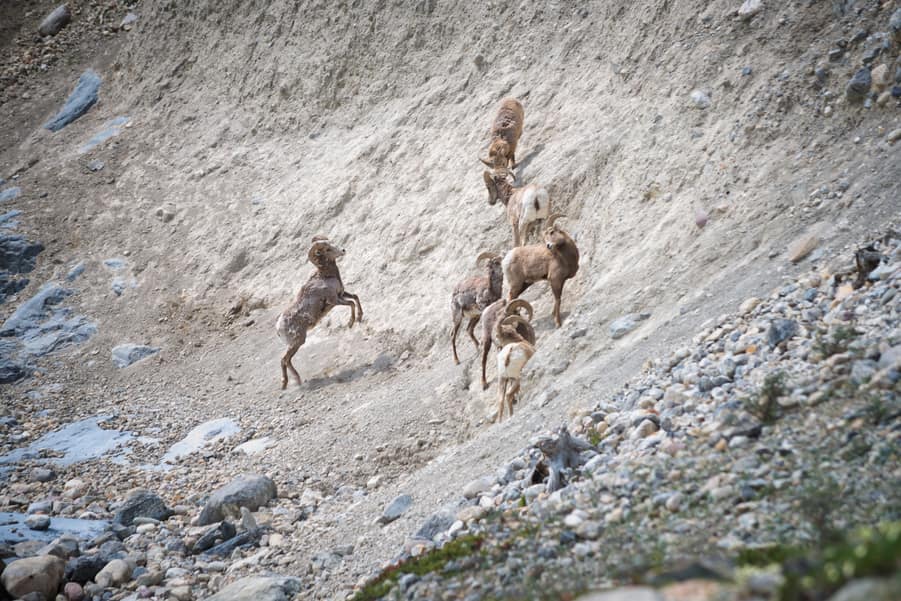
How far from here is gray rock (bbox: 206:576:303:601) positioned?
6707 mm

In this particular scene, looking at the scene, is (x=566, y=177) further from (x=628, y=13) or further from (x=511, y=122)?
(x=628, y=13)

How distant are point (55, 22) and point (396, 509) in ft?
87.5

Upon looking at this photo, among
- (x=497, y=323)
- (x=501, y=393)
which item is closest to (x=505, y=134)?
(x=497, y=323)

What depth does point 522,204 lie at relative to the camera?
11.9 meters

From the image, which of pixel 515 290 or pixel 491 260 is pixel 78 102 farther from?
pixel 515 290

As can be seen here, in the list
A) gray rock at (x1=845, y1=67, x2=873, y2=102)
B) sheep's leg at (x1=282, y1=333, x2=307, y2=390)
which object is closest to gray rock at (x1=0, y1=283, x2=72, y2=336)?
sheep's leg at (x1=282, y1=333, x2=307, y2=390)

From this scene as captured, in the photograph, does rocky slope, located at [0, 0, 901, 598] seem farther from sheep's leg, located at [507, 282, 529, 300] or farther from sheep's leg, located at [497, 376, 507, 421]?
sheep's leg, located at [507, 282, 529, 300]

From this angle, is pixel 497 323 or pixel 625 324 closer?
pixel 625 324

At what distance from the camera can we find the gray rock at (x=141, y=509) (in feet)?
31.8

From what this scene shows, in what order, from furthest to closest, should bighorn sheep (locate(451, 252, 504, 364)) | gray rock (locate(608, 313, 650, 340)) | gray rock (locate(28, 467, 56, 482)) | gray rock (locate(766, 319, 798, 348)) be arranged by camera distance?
gray rock (locate(28, 467, 56, 482)) < bighorn sheep (locate(451, 252, 504, 364)) < gray rock (locate(608, 313, 650, 340)) < gray rock (locate(766, 319, 798, 348))

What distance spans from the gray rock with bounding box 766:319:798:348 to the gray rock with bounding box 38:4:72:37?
2847 cm

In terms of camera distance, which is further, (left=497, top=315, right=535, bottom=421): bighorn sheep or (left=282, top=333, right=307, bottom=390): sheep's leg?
→ (left=282, top=333, right=307, bottom=390): sheep's leg

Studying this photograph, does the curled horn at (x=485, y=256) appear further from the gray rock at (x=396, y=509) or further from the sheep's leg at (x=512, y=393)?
the gray rock at (x=396, y=509)

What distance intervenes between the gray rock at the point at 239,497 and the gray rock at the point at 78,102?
18601mm
